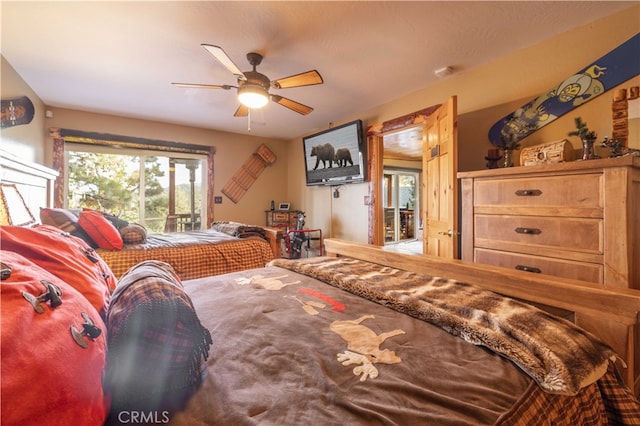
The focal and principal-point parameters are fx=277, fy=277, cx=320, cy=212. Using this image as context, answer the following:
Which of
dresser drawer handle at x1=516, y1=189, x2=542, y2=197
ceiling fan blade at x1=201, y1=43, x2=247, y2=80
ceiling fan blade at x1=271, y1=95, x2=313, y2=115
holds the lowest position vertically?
dresser drawer handle at x1=516, y1=189, x2=542, y2=197

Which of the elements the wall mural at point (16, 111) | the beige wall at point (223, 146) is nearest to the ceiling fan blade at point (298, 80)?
the wall mural at point (16, 111)

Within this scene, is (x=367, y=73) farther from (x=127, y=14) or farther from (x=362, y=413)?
(x=362, y=413)

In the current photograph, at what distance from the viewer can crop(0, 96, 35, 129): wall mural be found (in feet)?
7.92

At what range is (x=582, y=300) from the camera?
0.98 meters

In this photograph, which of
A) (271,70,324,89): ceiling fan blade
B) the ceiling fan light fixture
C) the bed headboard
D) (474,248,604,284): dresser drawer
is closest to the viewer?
(474,248,604,284): dresser drawer

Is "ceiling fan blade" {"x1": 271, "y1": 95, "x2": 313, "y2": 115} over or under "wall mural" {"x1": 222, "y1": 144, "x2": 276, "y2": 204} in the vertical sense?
over

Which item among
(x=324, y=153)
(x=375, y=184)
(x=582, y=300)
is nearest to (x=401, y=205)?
(x=324, y=153)

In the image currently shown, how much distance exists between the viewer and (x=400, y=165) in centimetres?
713

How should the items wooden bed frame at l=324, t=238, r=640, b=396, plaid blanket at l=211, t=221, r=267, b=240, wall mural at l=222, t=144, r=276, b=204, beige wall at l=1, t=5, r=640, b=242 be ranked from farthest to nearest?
1. wall mural at l=222, t=144, r=276, b=204
2. plaid blanket at l=211, t=221, r=267, b=240
3. beige wall at l=1, t=5, r=640, b=242
4. wooden bed frame at l=324, t=238, r=640, b=396

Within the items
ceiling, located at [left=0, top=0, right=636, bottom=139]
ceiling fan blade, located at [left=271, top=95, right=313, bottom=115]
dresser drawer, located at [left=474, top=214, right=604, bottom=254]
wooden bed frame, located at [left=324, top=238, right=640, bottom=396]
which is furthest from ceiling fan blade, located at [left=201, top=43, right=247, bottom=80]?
dresser drawer, located at [left=474, top=214, right=604, bottom=254]

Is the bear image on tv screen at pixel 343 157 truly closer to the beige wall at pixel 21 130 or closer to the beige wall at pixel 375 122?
the beige wall at pixel 375 122

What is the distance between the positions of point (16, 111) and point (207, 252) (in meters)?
2.19

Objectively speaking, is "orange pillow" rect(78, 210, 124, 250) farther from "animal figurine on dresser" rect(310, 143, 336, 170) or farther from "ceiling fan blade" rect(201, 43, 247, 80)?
"animal figurine on dresser" rect(310, 143, 336, 170)

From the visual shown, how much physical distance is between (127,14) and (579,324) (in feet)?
9.78
